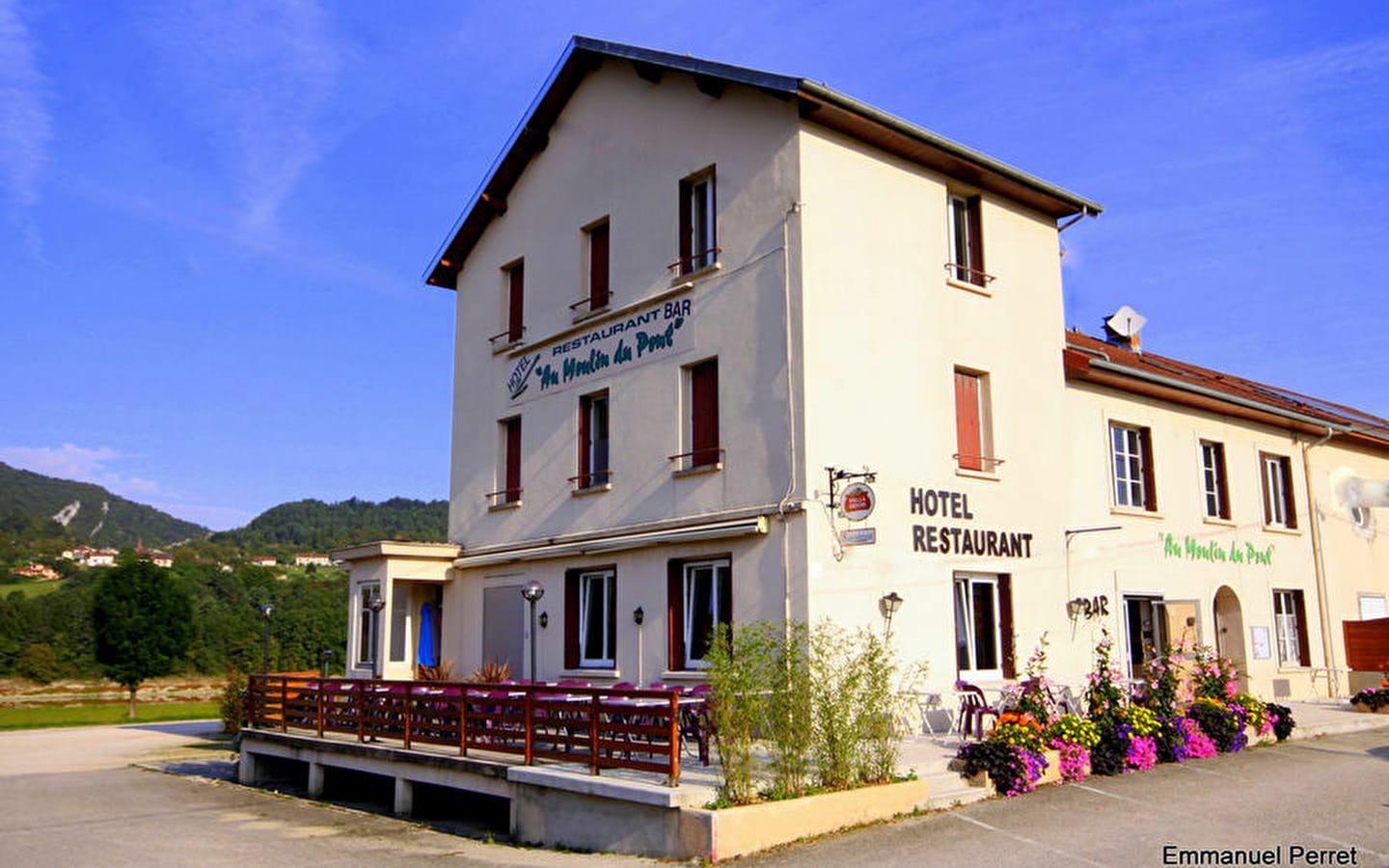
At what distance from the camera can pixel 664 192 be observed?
16.6 meters

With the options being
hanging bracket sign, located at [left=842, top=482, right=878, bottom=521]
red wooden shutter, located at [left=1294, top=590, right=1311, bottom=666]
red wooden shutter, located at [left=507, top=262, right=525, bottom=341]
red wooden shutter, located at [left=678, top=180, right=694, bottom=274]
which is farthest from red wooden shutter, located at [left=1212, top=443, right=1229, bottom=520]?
red wooden shutter, located at [left=507, top=262, right=525, bottom=341]

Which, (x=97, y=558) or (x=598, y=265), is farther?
(x=97, y=558)

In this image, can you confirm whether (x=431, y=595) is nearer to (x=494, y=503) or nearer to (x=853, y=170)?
(x=494, y=503)

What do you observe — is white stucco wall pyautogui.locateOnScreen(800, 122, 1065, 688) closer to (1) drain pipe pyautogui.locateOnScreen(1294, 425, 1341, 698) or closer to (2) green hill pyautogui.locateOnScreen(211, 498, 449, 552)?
(1) drain pipe pyautogui.locateOnScreen(1294, 425, 1341, 698)

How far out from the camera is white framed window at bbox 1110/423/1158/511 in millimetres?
18250

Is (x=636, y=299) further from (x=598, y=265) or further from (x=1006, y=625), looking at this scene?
(x=1006, y=625)

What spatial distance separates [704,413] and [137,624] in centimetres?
3740

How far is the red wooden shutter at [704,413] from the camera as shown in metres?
15.3

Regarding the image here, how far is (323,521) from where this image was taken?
116 meters

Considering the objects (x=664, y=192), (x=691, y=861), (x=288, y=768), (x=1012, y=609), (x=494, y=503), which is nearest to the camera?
(x=691, y=861)

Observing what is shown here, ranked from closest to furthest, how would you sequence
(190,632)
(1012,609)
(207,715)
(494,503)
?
1. (1012,609)
2. (494,503)
3. (207,715)
4. (190,632)

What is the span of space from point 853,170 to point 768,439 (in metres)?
4.04

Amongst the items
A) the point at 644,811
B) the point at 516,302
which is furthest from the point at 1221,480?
the point at 644,811

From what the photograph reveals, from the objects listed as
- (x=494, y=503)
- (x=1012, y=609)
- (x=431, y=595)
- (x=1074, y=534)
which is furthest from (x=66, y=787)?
(x=1074, y=534)
